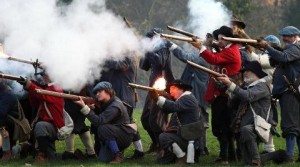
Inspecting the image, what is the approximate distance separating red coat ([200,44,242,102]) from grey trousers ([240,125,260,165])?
0.90 metres

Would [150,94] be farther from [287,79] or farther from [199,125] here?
[287,79]

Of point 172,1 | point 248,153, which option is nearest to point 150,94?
point 248,153

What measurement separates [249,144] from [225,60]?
4.39ft

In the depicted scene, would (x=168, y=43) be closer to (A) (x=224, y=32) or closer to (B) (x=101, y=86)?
(A) (x=224, y=32)

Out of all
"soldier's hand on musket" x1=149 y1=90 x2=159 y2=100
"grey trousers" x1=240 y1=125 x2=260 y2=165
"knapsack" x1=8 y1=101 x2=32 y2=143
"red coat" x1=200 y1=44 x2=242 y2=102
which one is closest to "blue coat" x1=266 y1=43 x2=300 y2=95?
"red coat" x1=200 y1=44 x2=242 y2=102

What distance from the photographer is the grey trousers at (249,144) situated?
10.2 meters

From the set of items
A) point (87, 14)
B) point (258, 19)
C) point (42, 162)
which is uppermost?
point (258, 19)

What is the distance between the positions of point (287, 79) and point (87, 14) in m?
3.29

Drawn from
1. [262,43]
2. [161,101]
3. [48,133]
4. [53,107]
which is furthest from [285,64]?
[48,133]

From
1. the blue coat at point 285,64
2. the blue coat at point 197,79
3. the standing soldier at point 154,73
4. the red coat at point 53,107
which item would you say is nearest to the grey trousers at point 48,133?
the red coat at point 53,107

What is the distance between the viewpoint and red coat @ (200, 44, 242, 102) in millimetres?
10539

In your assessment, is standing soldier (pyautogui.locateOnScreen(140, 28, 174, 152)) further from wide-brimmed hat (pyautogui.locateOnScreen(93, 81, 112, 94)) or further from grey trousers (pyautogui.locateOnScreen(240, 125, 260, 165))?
grey trousers (pyautogui.locateOnScreen(240, 125, 260, 165))

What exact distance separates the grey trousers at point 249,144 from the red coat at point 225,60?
35.5 inches

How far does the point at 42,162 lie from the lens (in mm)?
11148
